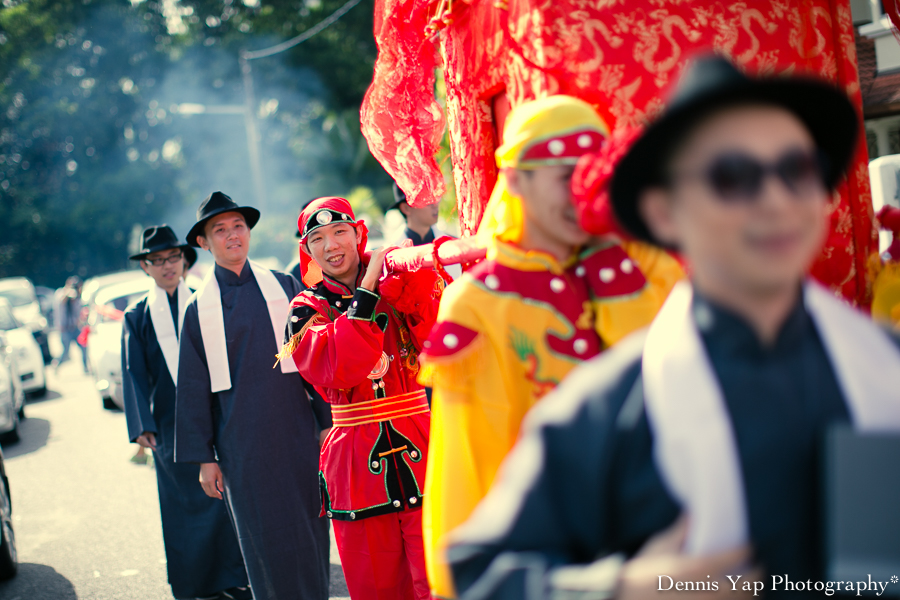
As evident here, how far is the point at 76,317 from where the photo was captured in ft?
51.4

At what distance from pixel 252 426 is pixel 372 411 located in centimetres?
90

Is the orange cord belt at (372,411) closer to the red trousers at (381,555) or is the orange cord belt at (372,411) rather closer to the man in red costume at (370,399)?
the man in red costume at (370,399)

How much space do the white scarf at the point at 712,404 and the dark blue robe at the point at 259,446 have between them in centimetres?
295

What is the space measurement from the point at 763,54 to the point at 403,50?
1334 mm

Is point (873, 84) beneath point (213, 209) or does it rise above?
above

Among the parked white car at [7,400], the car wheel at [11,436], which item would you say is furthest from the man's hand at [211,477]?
the car wheel at [11,436]

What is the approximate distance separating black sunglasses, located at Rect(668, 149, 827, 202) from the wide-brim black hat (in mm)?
85

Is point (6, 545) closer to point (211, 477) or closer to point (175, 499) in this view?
point (175, 499)

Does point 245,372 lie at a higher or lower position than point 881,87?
lower

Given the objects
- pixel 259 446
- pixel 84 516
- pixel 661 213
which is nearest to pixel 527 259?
pixel 661 213

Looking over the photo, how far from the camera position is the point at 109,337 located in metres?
9.91

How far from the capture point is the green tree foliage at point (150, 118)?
95.7 ft

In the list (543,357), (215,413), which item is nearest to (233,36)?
(215,413)

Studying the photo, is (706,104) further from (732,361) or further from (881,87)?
(881,87)
